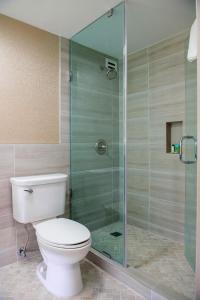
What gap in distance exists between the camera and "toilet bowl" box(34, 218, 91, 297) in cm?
136

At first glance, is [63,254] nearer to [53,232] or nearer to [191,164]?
[53,232]

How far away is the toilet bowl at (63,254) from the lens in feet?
4.45

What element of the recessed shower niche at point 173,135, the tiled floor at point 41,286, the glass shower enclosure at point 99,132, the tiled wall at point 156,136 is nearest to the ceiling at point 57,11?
the glass shower enclosure at point 99,132

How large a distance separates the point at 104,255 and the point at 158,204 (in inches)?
32.8

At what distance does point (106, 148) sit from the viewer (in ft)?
6.63

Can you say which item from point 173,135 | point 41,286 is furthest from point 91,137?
point 41,286

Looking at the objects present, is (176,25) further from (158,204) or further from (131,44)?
(158,204)

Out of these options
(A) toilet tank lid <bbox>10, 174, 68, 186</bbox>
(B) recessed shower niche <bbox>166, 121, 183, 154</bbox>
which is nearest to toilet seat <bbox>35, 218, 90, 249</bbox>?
(A) toilet tank lid <bbox>10, 174, 68, 186</bbox>

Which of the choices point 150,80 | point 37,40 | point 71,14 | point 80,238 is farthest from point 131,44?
point 80,238

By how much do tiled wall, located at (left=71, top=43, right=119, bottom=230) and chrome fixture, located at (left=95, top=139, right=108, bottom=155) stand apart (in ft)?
0.11

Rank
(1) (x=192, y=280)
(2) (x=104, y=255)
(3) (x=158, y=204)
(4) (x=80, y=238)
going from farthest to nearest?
(3) (x=158, y=204)
(2) (x=104, y=255)
(1) (x=192, y=280)
(4) (x=80, y=238)

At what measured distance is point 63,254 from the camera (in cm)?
136

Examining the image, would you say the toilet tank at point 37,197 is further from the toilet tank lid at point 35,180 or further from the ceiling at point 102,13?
the ceiling at point 102,13

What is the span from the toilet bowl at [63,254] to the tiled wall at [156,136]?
1.08 meters
